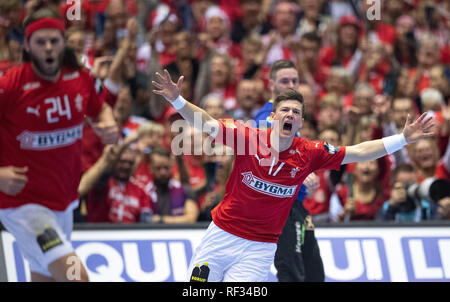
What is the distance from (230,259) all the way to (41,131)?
5.93 feet

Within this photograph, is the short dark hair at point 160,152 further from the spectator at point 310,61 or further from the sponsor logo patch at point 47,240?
the sponsor logo patch at point 47,240

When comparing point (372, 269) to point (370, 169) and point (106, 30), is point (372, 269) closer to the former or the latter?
point (370, 169)

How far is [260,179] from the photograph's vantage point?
5.48m

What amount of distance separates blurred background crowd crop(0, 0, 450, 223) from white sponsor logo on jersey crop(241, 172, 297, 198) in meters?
1.30

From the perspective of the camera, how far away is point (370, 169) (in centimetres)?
823

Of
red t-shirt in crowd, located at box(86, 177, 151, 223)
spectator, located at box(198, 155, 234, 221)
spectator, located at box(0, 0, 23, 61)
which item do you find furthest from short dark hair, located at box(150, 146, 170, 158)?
spectator, located at box(0, 0, 23, 61)

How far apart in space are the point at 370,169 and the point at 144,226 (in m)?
2.72

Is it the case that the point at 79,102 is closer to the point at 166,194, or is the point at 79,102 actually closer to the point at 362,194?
the point at 166,194

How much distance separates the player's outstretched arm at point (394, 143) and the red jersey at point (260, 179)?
0.39 feet

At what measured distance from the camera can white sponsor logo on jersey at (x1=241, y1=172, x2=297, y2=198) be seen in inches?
215

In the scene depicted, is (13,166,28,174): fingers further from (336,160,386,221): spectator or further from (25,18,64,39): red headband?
Result: (336,160,386,221): spectator

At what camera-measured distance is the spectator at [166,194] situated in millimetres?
8070
